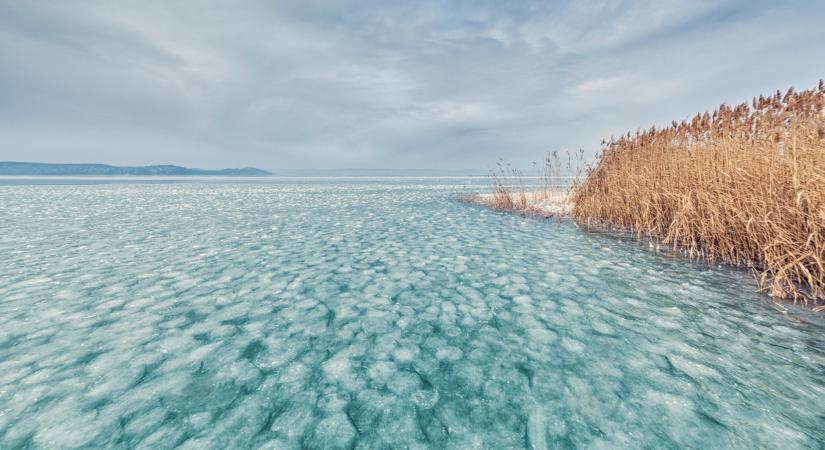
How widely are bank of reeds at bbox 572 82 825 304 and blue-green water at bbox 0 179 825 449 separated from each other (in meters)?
0.68

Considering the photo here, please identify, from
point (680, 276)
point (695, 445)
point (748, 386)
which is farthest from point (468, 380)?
point (680, 276)

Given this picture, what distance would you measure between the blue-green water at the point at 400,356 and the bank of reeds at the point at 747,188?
2.23 feet

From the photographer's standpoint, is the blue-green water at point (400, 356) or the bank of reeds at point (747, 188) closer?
the blue-green water at point (400, 356)

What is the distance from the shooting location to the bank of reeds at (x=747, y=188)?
4336mm

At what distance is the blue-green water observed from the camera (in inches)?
86.8

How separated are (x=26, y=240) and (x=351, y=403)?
34.5ft

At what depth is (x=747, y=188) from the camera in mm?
5215

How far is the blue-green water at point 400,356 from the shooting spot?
2.21 metres

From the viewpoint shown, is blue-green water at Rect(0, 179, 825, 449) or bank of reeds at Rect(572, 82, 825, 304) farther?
bank of reeds at Rect(572, 82, 825, 304)

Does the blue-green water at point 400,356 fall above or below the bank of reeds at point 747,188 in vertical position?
below

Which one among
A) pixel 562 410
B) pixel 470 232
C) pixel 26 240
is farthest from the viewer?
pixel 470 232

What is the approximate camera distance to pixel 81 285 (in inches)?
190

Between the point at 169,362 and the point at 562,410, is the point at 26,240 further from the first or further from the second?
the point at 562,410

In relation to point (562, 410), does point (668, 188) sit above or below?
above
